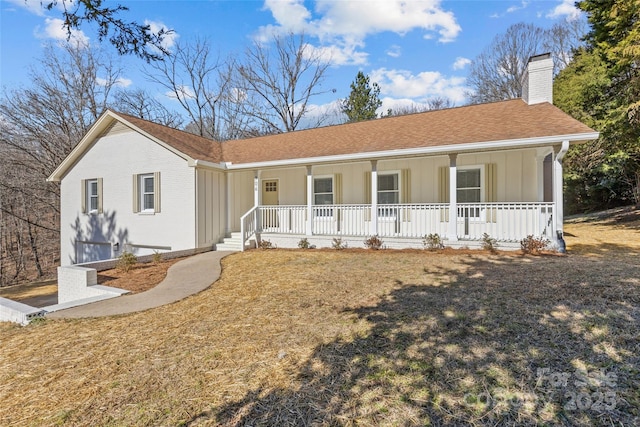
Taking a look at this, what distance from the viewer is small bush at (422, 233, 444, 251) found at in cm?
896

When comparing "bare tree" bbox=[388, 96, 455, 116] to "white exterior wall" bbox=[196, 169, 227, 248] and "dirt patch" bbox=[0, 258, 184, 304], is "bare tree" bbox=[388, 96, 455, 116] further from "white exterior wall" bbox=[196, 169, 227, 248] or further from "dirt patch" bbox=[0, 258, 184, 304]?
"dirt patch" bbox=[0, 258, 184, 304]

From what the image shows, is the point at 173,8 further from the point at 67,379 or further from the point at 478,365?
the point at 478,365

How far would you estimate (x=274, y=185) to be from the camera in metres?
13.3

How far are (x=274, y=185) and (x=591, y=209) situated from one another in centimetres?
2374

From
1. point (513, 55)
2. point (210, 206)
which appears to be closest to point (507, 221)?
point (210, 206)

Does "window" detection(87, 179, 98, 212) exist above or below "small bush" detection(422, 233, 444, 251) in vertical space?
above

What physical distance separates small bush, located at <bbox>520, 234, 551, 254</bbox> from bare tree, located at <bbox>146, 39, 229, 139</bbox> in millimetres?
24861

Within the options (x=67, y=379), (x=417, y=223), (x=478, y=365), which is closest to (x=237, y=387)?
(x=67, y=379)

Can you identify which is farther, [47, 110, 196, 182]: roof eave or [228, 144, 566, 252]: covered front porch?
[47, 110, 196, 182]: roof eave

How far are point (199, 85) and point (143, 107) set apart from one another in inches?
193

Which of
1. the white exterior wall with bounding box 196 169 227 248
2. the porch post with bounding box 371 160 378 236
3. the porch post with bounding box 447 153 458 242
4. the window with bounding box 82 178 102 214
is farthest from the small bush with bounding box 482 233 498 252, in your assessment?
the window with bounding box 82 178 102 214

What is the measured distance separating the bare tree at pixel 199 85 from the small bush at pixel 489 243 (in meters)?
24.0

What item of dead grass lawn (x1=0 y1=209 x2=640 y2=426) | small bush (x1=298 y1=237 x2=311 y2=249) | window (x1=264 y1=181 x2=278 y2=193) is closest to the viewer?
dead grass lawn (x1=0 y1=209 x2=640 y2=426)

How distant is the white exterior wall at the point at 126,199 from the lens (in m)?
11.4
